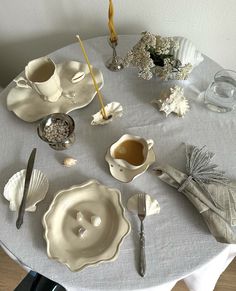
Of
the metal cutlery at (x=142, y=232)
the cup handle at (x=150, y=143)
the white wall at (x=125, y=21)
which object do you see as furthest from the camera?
the white wall at (x=125, y=21)

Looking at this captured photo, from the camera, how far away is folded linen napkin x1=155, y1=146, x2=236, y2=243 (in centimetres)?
66

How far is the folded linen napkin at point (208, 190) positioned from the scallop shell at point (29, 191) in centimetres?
27

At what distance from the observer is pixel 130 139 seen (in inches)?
30.2

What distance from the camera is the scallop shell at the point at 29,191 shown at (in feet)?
2.39

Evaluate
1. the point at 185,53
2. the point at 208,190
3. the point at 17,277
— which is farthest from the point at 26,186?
the point at 17,277

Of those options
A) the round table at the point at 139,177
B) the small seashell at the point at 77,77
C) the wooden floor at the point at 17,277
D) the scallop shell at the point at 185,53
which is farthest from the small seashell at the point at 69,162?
the wooden floor at the point at 17,277

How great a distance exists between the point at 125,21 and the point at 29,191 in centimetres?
63

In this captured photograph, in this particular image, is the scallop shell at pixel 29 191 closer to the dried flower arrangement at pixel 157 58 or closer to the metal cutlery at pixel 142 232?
the metal cutlery at pixel 142 232

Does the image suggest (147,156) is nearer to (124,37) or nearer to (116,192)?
(116,192)

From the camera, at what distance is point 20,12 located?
1.10m

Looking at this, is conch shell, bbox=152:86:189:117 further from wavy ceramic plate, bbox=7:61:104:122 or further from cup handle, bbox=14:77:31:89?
cup handle, bbox=14:77:31:89

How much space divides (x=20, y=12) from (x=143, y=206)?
811 mm

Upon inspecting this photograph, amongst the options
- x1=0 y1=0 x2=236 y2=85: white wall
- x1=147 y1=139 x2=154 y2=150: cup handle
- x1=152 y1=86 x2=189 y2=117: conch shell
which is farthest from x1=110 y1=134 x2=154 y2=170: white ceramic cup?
x1=0 y1=0 x2=236 y2=85: white wall

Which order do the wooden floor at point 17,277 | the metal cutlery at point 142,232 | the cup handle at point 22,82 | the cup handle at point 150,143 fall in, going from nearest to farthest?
the metal cutlery at point 142,232 < the cup handle at point 150,143 < the cup handle at point 22,82 < the wooden floor at point 17,277
